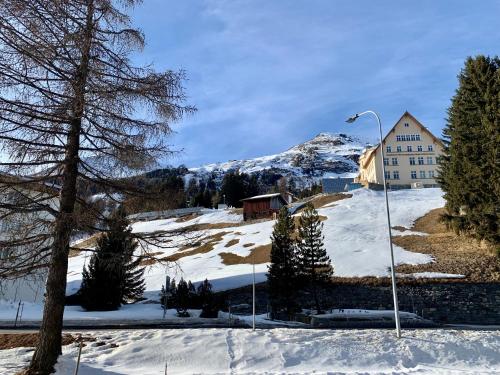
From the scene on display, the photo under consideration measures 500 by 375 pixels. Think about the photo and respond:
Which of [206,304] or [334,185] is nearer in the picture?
[206,304]

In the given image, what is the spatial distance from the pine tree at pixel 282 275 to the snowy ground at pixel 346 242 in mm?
7149

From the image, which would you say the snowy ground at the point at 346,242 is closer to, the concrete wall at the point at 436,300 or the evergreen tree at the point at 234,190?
the concrete wall at the point at 436,300

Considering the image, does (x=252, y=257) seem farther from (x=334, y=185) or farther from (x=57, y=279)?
(x=334, y=185)

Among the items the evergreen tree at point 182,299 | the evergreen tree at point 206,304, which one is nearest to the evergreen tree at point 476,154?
the evergreen tree at point 206,304

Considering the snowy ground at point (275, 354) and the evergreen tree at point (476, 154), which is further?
the evergreen tree at point (476, 154)

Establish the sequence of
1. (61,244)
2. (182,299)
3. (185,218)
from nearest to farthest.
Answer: (61,244) < (182,299) < (185,218)

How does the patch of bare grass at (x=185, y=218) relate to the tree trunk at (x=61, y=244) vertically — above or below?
above

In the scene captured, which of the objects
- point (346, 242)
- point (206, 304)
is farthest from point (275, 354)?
point (346, 242)

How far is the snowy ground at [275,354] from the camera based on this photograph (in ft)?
38.4

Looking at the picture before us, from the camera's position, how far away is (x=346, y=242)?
47.4 m

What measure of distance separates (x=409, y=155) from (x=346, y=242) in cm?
3757

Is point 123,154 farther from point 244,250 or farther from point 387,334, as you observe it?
point 244,250

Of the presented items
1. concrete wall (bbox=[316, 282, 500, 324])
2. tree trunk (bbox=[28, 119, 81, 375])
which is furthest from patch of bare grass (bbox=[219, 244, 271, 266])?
tree trunk (bbox=[28, 119, 81, 375])

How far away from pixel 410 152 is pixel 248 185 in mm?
51268
